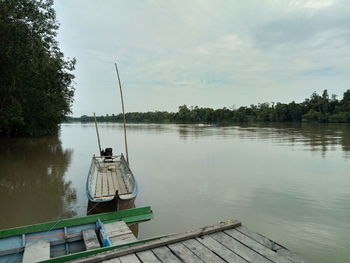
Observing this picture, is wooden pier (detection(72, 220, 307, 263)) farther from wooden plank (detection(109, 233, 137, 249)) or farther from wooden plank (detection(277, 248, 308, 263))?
wooden plank (detection(109, 233, 137, 249))

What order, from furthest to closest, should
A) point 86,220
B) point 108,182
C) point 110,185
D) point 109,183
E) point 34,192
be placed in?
point 34,192 → point 108,182 → point 109,183 → point 110,185 → point 86,220

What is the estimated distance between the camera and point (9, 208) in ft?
23.7

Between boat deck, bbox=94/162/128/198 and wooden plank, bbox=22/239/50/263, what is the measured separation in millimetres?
2299

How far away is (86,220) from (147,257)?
299 centimetres

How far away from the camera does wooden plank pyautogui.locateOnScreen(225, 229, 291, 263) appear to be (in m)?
2.01

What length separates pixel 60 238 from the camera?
14.0ft

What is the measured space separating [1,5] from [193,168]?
11379 mm

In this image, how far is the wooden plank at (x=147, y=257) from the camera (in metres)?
2.03

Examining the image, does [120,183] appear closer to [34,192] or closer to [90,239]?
[34,192]

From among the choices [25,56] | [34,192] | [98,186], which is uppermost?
[25,56]

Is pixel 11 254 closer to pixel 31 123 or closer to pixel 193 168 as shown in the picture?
pixel 193 168

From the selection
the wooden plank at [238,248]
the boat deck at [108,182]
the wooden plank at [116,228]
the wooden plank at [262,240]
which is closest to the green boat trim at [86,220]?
the wooden plank at [116,228]

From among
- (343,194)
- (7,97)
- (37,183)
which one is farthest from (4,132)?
(343,194)

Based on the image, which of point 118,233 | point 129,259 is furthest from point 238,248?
point 118,233
